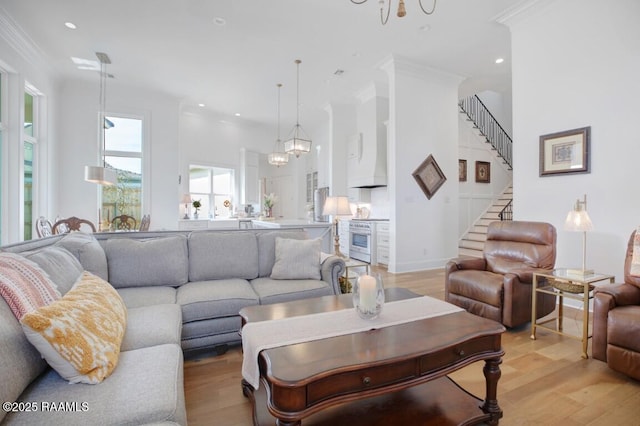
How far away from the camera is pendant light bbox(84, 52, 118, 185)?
422 cm

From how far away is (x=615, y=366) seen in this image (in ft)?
6.61

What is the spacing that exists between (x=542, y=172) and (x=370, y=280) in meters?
3.30

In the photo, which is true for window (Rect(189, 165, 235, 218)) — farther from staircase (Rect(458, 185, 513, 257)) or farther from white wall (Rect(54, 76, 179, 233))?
staircase (Rect(458, 185, 513, 257))

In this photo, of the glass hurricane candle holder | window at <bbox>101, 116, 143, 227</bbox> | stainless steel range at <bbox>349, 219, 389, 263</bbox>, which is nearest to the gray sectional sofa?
the glass hurricane candle holder

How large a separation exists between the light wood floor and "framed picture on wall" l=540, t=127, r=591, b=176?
6.45 feet

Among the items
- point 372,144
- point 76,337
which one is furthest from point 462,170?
point 76,337

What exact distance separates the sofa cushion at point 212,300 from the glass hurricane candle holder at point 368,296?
1.05 metres

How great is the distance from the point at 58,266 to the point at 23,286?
1.60ft

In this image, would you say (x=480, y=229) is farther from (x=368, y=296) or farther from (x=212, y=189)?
(x=212, y=189)

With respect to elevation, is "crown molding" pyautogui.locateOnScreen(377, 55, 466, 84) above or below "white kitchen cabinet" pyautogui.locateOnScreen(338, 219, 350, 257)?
above

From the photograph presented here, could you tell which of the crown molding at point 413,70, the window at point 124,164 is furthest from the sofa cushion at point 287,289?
the window at point 124,164

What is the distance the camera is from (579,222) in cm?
257

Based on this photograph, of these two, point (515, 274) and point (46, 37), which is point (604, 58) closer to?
point (515, 274)

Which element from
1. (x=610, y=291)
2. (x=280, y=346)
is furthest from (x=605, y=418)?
(x=280, y=346)
